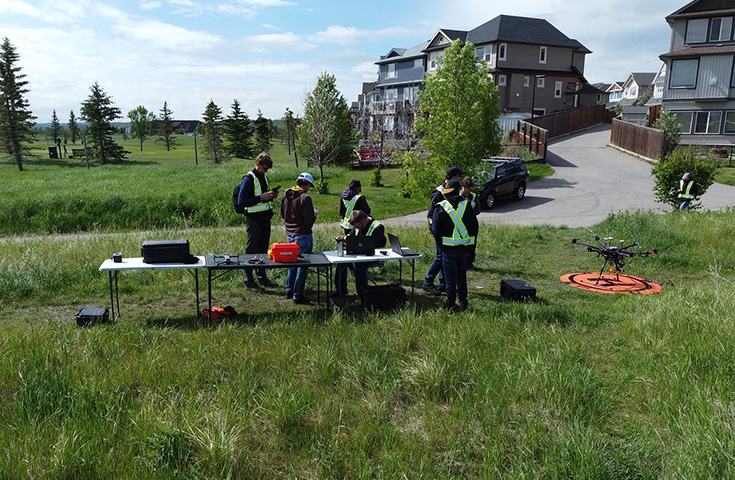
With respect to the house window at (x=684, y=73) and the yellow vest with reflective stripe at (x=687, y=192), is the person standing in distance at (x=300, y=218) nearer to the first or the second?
the yellow vest with reflective stripe at (x=687, y=192)

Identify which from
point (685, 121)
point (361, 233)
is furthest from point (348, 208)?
point (685, 121)

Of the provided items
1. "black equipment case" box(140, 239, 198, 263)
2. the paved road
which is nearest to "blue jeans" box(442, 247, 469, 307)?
"black equipment case" box(140, 239, 198, 263)

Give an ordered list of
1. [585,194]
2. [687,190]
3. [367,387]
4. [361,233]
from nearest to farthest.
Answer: [367,387] < [361,233] < [687,190] < [585,194]

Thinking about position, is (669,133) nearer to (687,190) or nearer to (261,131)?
(687,190)

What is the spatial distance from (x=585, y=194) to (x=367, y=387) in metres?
22.0

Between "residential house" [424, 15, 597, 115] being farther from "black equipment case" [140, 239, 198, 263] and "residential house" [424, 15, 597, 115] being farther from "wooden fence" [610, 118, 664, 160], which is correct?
"black equipment case" [140, 239, 198, 263]

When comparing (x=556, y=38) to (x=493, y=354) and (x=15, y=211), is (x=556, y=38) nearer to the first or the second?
(x=15, y=211)

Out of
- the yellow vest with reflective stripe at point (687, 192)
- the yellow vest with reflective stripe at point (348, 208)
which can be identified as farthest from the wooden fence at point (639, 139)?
the yellow vest with reflective stripe at point (348, 208)

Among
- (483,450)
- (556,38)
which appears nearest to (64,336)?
(483,450)

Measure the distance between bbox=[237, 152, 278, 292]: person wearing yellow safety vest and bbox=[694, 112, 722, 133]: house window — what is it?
39673 millimetres

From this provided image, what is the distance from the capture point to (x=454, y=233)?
316 inches

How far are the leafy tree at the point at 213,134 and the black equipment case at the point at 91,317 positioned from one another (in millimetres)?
54646

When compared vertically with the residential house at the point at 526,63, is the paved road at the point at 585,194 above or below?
below

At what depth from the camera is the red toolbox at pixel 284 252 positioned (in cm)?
797
